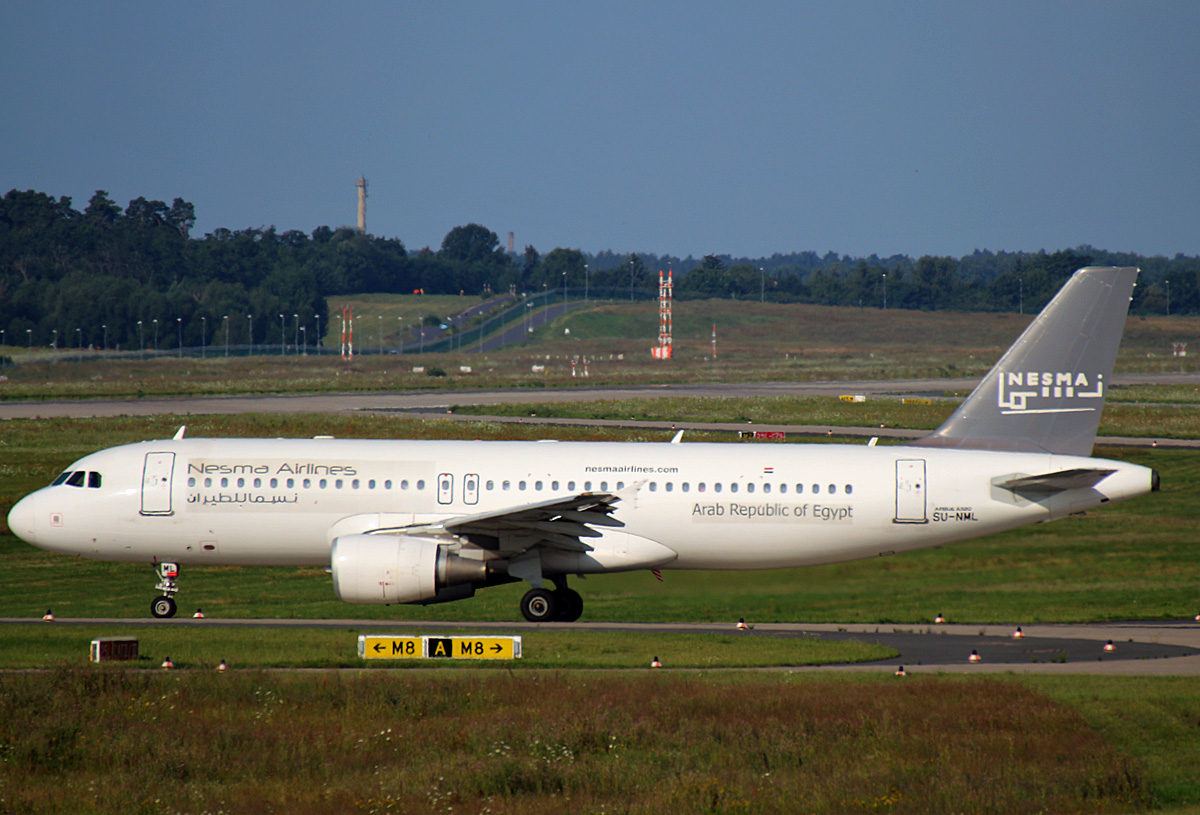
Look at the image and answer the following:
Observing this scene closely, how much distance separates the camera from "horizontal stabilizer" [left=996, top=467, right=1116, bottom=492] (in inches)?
1071

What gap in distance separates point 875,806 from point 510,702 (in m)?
6.73

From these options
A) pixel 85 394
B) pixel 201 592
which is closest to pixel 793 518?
pixel 201 592

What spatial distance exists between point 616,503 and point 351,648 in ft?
22.0

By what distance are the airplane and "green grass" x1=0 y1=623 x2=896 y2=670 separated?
2093 millimetres

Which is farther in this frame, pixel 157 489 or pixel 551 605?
pixel 157 489

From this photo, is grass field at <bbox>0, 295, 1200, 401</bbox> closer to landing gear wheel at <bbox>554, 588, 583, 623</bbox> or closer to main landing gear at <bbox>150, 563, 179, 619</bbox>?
main landing gear at <bbox>150, 563, 179, 619</bbox>

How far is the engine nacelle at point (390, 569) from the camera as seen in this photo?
86.0 ft

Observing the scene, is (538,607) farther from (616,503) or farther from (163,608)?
(163,608)

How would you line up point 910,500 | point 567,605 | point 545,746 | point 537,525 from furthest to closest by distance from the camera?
point 567,605
point 910,500
point 537,525
point 545,746

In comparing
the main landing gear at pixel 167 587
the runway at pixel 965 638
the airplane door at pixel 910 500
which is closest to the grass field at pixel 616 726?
the runway at pixel 965 638

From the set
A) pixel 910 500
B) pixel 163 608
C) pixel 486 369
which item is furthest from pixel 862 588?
pixel 486 369

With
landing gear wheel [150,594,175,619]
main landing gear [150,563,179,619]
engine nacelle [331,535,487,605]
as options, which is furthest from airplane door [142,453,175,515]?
engine nacelle [331,535,487,605]

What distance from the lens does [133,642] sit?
2317 centimetres

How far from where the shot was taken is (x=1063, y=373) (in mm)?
29172
